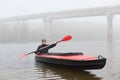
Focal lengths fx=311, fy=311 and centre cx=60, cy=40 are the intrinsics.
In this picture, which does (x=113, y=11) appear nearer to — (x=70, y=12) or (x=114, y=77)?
(x=70, y=12)

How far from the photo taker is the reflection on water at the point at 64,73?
14930 millimetres

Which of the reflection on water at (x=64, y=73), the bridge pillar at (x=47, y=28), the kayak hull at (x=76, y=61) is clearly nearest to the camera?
the reflection on water at (x=64, y=73)

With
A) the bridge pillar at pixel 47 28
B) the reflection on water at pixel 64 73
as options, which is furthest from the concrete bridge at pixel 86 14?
the reflection on water at pixel 64 73

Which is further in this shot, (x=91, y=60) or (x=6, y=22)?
(x=6, y=22)

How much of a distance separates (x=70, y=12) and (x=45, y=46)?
64547 millimetres

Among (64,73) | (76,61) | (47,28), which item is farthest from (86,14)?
(76,61)

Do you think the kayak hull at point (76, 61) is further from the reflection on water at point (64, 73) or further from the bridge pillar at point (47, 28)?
the bridge pillar at point (47, 28)

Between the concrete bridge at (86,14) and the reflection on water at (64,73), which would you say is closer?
the reflection on water at (64,73)

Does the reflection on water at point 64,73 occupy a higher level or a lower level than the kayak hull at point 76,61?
lower

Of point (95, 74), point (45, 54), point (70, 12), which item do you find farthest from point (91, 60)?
point (70, 12)

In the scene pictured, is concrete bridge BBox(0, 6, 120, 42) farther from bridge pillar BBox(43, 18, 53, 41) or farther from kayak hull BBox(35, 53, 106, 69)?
kayak hull BBox(35, 53, 106, 69)

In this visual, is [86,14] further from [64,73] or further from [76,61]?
[76,61]

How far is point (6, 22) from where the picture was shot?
105000mm

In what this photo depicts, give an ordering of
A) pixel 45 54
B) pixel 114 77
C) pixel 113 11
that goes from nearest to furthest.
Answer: pixel 114 77 < pixel 45 54 < pixel 113 11
